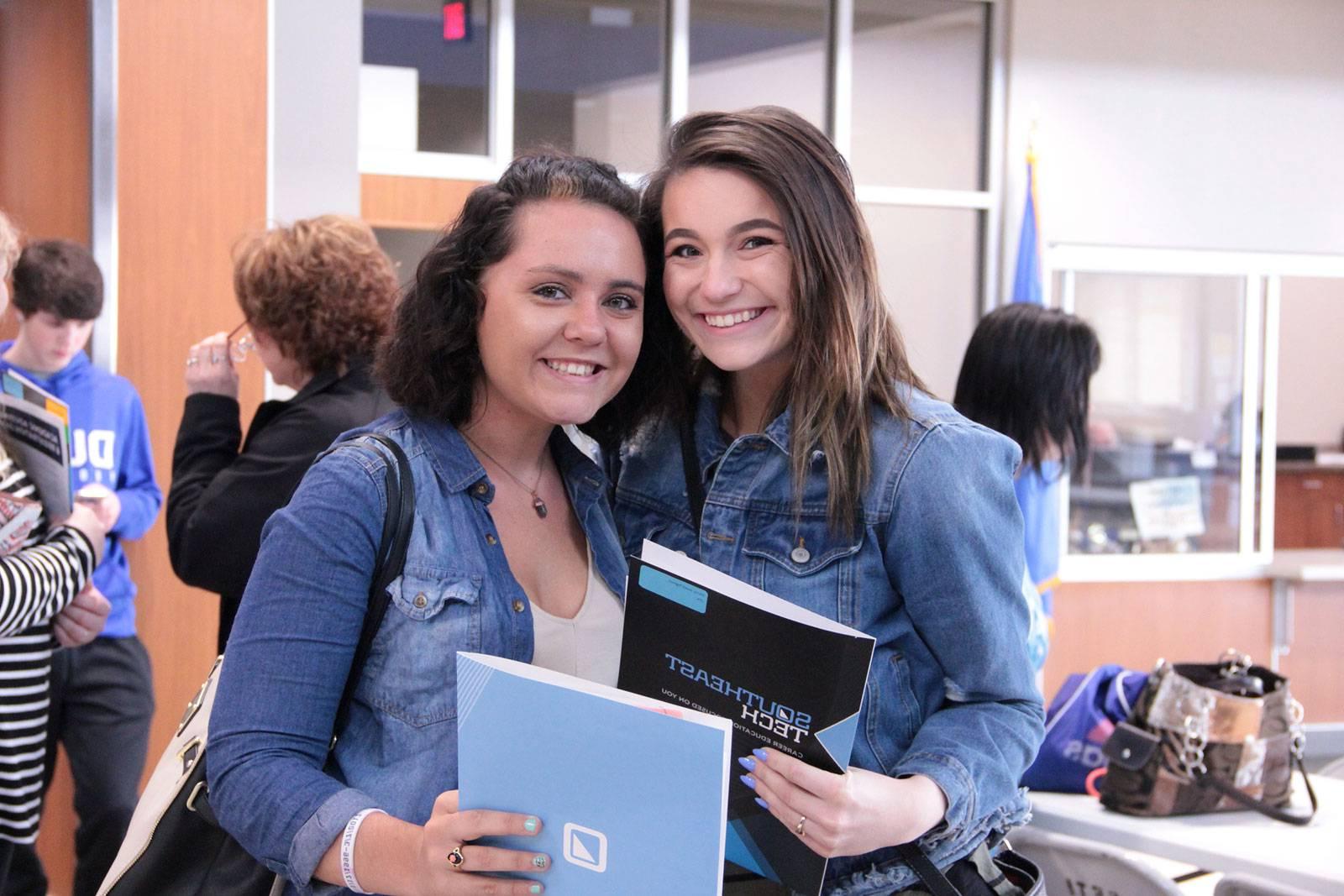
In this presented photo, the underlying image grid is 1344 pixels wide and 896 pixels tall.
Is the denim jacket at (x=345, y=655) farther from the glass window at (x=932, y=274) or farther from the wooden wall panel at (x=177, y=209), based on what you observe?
the glass window at (x=932, y=274)

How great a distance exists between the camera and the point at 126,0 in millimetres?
3713

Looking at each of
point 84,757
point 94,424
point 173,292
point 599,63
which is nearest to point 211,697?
point 84,757

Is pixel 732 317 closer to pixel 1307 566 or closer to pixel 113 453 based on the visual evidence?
pixel 113 453

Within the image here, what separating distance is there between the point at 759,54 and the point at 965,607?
5.37 metres

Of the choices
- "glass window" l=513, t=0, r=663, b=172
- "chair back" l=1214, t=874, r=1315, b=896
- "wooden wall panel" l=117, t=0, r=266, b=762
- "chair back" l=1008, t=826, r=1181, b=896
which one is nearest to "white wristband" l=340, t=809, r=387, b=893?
"chair back" l=1008, t=826, r=1181, b=896

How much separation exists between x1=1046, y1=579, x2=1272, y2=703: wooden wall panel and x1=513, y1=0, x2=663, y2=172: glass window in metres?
3.29

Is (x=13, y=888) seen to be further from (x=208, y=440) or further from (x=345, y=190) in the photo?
(x=345, y=190)

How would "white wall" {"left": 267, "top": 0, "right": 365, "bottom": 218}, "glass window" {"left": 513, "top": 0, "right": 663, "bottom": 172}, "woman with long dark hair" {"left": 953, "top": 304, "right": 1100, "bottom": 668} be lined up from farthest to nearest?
"glass window" {"left": 513, "top": 0, "right": 663, "bottom": 172} < "white wall" {"left": 267, "top": 0, "right": 365, "bottom": 218} < "woman with long dark hair" {"left": 953, "top": 304, "right": 1100, "bottom": 668}

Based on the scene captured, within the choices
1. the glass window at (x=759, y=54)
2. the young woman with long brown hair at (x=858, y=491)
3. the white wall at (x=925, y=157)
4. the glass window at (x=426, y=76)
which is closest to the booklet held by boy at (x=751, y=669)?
the young woman with long brown hair at (x=858, y=491)

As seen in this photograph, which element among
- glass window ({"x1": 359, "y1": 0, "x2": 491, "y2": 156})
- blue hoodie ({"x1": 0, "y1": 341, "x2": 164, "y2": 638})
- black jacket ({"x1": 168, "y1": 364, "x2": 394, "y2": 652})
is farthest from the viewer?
glass window ({"x1": 359, "y1": 0, "x2": 491, "y2": 156})

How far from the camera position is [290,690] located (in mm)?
1243

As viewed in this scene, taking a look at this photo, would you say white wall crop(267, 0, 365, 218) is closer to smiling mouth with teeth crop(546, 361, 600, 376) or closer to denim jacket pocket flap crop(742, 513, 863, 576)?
smiling mouth with teeth crop(546, 361, 600, 376)

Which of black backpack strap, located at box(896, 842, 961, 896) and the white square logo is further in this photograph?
black backpack strap, located at box(896, 842, 961, 896)

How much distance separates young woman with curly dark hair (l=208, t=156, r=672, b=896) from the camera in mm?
1225
